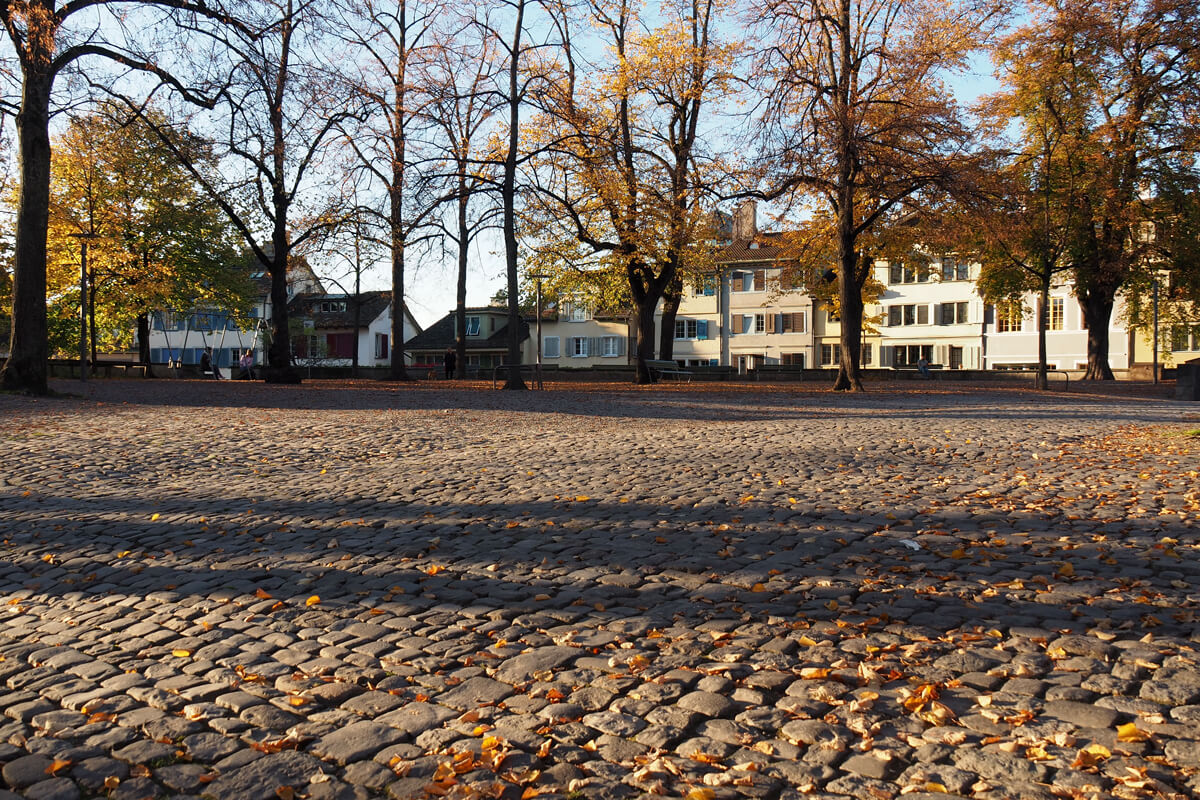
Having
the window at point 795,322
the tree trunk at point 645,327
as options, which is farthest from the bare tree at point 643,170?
the window at point 795,322

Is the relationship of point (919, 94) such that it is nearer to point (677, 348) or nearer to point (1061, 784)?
point (1061, 784)

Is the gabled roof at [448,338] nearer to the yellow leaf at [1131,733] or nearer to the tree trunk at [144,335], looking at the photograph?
the tree trunk at [144,335]

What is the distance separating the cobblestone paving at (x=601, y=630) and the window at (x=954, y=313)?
5897cm

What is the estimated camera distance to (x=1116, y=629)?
461 cm

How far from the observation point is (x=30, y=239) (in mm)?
19672

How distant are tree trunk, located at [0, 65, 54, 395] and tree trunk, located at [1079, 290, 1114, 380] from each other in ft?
122

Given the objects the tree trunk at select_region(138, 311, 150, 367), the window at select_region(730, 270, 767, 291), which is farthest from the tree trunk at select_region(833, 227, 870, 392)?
the window at select_region(730, 270, 767, 291)

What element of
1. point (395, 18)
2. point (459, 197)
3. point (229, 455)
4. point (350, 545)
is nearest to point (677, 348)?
point (395, 18)

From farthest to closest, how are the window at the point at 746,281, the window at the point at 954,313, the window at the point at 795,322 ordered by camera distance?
the window at the point at 746,281
the window at the point at 795,322
the window at the point at 954,313

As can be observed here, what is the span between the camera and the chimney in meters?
28.5

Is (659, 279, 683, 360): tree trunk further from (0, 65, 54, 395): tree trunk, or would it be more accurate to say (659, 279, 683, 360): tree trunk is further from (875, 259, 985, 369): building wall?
(875, 259, 985, 369): building wall

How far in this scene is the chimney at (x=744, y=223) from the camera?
93.4 feet

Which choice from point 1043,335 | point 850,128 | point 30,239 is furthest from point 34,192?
point 1043,335

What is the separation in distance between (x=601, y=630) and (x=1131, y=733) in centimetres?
221
